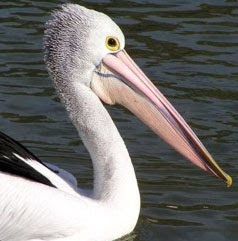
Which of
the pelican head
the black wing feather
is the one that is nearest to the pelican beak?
the pelican head

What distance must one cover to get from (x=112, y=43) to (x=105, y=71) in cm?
18

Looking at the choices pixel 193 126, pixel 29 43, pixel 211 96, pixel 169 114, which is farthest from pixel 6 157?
pixel 29 43

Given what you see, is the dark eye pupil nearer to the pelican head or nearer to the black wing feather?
the pelican head

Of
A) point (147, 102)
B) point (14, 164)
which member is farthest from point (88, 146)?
point (14, 164)

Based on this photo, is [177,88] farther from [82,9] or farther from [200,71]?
[82,9]

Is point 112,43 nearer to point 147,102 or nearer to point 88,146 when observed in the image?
point 147,102

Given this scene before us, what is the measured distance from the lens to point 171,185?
24.7 ft

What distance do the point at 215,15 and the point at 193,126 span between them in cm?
246

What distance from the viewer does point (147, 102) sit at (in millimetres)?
6676

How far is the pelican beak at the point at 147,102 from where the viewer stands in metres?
6.65

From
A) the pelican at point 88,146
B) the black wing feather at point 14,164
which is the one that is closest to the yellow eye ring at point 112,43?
the pelican at point 88,146

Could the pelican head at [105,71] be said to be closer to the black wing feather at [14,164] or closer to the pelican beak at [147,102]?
the pelican beak at [147,102]

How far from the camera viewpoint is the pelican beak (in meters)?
6.65

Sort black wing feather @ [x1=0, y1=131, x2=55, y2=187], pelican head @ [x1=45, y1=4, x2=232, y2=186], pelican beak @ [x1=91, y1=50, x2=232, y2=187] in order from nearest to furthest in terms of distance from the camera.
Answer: black wing feather @ [x1=0, y1=131, x2=55, y2=187]
pelican head @ [x1=45, y1=4, x2=232, y2=186]
pelican beak @ [x1=91, y1=50, x2=232, y2=187]
